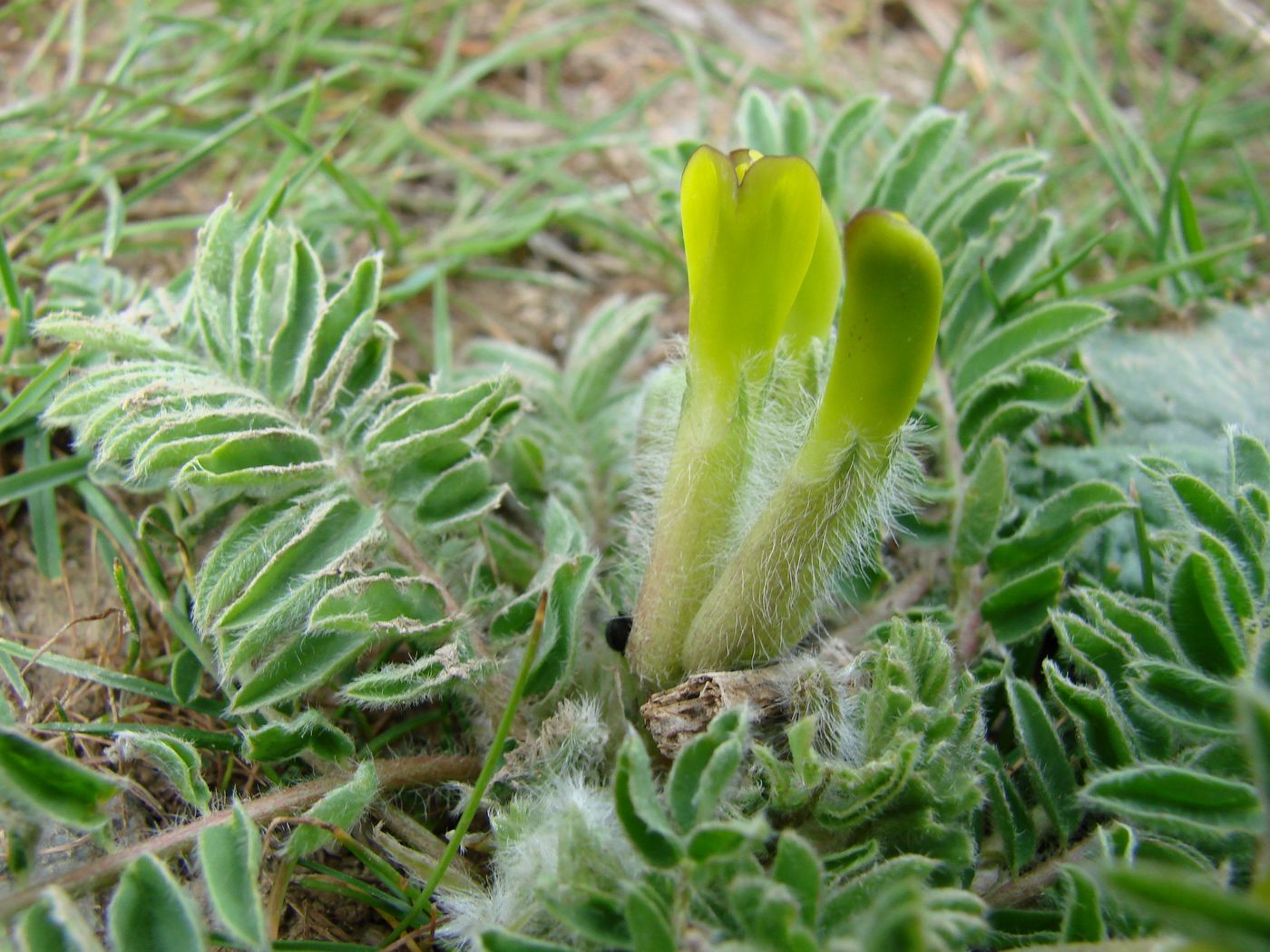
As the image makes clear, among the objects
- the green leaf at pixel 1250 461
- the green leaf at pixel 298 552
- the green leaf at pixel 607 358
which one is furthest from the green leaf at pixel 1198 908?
the green leaf at pixel 607 358

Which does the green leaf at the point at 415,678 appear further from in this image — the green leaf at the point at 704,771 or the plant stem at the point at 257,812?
the green leaf at the point at 704,771

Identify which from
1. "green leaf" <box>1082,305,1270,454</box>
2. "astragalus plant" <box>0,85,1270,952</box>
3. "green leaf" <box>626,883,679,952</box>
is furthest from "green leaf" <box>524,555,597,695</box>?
"green leaf" <box>1082,305,1270,454</box>

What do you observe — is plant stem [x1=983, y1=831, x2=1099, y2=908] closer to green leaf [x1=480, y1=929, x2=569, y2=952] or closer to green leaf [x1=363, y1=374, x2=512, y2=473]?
green leaf [x1=480, y1=929, x2=569, y2=952]

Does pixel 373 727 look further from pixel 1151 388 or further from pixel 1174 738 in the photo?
pixel 1151 388

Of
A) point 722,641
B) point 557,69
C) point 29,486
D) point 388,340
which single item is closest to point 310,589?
point 388,340

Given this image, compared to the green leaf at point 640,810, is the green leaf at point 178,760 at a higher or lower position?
lower

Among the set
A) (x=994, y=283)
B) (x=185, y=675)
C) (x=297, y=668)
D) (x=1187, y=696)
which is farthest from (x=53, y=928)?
(x=994, y=283)

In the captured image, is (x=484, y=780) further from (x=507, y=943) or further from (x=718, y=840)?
(x=718, y=840)
